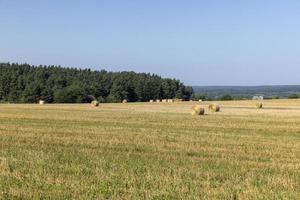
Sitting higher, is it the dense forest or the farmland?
the dense forest

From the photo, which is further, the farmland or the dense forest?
the dense forest

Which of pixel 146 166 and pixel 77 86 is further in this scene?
pixel 77 86

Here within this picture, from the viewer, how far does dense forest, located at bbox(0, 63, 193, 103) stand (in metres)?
97.7

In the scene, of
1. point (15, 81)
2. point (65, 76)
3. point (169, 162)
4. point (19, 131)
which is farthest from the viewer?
point (65, 76)

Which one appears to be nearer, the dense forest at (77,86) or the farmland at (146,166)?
the farmland at (146,166)

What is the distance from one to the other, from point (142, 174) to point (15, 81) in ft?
333

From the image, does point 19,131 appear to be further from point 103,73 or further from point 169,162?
point 103,73

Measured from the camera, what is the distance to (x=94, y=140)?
61.7 feet

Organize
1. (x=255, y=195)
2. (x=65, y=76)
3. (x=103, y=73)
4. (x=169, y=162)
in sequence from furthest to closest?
(x=103, y=73) < (x=65, y=76) < (x=169, y=162) < (x=255, y=195)

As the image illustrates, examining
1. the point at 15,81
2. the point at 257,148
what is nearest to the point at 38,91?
the point at 15,81

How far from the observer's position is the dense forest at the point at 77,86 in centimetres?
9769

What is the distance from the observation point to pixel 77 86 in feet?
323

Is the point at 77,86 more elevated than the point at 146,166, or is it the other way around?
the point at 77,86

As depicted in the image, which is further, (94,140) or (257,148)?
(94,140)
